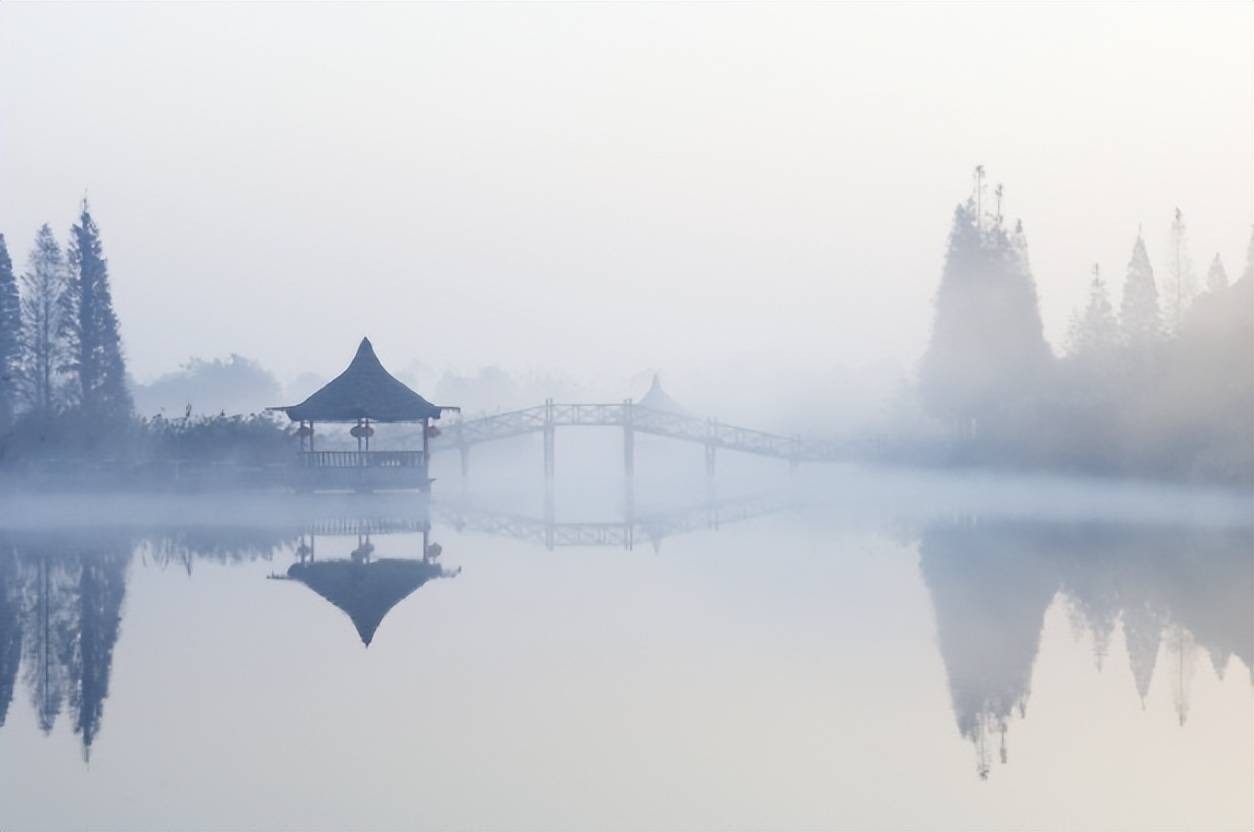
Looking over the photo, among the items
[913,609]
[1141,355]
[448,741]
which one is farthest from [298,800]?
[1141,355]

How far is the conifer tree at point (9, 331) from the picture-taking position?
183 feet

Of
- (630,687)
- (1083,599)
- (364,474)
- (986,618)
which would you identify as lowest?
(630,687)

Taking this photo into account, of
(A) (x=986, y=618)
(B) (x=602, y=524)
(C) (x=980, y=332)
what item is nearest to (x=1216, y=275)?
(C) (x=980, y=332)

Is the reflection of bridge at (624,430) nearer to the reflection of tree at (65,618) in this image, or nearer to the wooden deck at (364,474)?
the wooden deck at (364,474)

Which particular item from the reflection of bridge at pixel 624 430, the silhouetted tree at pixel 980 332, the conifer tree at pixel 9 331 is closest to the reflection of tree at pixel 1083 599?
the silhouetted tree at pixel 980 332

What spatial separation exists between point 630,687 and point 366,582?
33.3ft

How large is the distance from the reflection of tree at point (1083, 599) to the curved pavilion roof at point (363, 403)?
18.7 metres

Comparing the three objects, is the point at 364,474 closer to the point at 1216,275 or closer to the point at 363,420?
the point at 363,420

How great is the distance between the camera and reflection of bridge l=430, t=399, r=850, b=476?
62.5 m

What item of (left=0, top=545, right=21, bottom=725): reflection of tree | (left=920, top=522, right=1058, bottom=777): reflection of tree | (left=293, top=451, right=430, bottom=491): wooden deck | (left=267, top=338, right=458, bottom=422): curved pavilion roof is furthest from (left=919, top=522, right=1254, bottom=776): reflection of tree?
(left=267, top=338, right=458, bottom=422): curved pavilion roof

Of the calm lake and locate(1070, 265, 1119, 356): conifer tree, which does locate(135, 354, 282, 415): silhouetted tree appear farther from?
the calm lake

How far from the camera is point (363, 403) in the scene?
4716cm

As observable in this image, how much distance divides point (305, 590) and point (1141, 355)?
1493 inches

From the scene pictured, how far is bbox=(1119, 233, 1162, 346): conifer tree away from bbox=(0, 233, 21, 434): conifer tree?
170 ft
